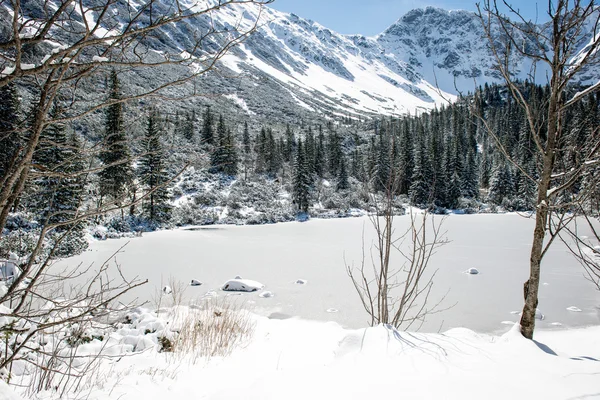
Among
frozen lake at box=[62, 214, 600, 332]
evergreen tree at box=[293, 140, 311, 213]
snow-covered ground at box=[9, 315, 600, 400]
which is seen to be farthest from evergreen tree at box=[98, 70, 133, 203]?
evergreen tree at box=[293, 140, 311, 213]

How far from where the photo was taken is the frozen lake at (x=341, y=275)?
711 centimetres

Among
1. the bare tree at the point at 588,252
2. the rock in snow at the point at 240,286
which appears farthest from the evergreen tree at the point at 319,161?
the rock in snow at the point at 240,286

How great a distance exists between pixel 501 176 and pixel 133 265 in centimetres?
4705

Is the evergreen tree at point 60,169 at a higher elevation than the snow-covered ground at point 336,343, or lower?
higher

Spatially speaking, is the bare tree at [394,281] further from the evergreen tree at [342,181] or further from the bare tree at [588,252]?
the evergreen tree at [342,181]

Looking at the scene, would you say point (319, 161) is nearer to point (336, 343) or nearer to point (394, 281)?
point (394, 281)

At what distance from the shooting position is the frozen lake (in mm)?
7113

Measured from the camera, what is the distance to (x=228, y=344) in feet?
14.5

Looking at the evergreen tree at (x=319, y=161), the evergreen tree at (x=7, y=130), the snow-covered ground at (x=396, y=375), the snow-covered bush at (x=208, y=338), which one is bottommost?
the snow-covered bush at (x=208, y=338)

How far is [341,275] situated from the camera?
10.6 metres

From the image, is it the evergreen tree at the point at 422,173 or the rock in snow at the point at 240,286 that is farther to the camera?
the evergreen tree at the point at 422,173

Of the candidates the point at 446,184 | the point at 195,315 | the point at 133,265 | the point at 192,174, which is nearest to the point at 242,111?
the point at 192,174

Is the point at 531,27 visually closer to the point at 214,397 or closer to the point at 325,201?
the point at 214,397

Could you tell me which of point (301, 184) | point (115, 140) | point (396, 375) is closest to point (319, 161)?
point (301, 184)
